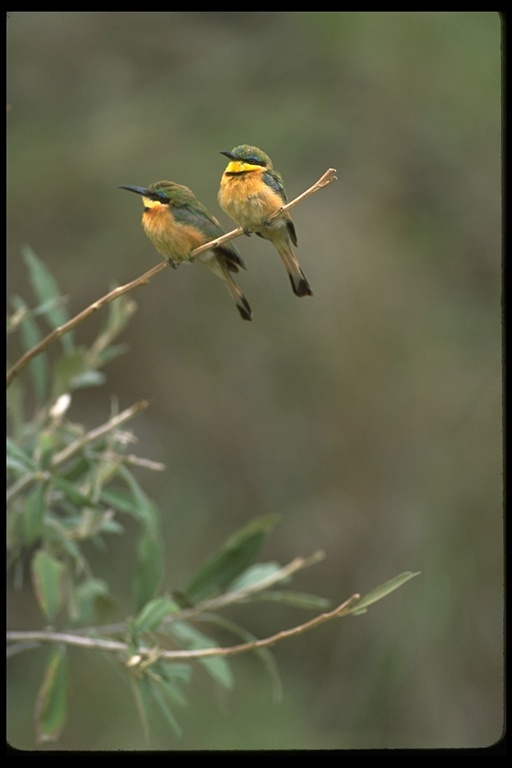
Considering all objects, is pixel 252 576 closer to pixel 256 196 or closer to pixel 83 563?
pixel 83 563

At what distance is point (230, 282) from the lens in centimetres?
72

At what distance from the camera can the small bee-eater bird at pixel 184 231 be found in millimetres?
682

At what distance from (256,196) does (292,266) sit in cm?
7

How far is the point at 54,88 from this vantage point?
134 cm

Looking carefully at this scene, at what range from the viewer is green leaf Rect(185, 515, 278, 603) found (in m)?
1.01

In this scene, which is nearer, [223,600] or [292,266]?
[292,266]

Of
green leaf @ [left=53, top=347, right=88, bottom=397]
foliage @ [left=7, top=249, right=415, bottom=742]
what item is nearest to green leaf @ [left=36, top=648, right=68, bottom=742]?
foliage @ [left=7, top=249, right=415, bottom=742]

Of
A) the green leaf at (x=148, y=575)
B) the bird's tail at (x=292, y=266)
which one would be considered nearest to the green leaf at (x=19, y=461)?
the green leaf at (x=148, y=575)

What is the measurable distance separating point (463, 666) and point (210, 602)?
2.15ft

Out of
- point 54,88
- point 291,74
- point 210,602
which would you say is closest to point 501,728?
point 210,602

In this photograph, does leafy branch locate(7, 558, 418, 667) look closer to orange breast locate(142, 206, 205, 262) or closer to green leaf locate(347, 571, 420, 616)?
green leaf locate(347, 571, 420, 616)

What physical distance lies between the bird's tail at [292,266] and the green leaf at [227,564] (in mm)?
377

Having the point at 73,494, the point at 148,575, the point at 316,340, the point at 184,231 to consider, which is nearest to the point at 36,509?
the point at 73,494

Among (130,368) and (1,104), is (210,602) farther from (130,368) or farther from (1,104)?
(130,368)
